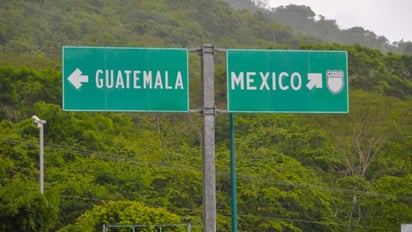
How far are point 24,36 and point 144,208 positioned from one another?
113ft

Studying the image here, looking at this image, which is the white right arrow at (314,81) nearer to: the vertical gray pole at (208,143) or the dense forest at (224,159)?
the vertical gray pole at (208,143)

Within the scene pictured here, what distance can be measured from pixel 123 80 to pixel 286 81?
181 cm

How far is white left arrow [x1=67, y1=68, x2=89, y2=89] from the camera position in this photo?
402 inches

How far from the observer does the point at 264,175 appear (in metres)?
44.8

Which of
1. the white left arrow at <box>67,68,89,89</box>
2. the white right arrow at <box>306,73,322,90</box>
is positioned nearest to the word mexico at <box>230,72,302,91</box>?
the white right arrow at <box>306,73,322,90</box>

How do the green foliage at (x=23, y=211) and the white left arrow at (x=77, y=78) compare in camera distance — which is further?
the green foliage at (x=23, y=211)

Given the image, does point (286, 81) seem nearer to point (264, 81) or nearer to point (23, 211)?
point (264, 81)

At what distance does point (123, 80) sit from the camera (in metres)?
10.2

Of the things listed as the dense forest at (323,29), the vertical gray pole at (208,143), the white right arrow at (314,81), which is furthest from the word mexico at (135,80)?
the dense forest at (323,29)

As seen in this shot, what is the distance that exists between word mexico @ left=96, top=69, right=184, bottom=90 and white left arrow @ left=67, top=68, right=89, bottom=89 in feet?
0.45

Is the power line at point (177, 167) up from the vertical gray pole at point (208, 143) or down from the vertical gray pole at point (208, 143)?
down

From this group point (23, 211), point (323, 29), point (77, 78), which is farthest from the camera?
point (323, 29)

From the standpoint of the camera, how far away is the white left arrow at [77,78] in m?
10.2

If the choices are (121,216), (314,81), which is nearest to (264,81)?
(314,81)
